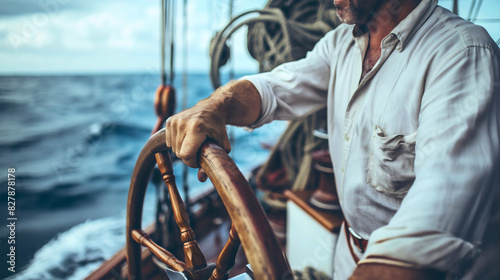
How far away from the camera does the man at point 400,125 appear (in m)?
0.46

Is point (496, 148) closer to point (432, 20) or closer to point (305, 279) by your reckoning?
point (432, 20)

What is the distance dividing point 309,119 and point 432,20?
4.39ft

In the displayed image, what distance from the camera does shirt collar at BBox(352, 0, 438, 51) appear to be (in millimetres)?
730

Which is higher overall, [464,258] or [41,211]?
[464,258]

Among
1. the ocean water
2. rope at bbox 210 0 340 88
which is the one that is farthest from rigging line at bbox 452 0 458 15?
the ocean water

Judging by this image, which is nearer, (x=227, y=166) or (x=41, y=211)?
(x=227, y=166)

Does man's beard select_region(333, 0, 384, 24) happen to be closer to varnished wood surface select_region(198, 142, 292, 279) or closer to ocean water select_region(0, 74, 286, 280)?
varnished wood surface select_region(198, 142, 292, 279)

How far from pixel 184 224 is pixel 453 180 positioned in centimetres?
50

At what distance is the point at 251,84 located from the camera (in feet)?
2.93

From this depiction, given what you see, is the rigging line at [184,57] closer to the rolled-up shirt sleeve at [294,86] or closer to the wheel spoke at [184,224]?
the rolled-up shirt sleeve at [294,86]

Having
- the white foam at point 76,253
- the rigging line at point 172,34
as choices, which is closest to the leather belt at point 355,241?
the rigging line at point 172,34

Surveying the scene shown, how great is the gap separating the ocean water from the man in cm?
165

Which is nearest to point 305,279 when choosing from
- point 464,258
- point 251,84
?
point 251,84

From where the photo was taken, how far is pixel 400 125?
707mm
